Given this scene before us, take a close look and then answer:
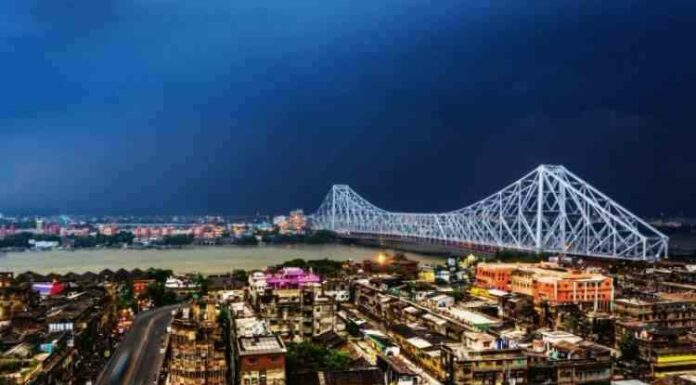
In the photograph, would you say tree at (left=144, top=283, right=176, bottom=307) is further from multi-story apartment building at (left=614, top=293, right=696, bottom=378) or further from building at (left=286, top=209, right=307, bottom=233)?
building at (left=286, top=209, right=307, bottom=233)

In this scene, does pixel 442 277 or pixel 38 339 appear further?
pixel 442 277

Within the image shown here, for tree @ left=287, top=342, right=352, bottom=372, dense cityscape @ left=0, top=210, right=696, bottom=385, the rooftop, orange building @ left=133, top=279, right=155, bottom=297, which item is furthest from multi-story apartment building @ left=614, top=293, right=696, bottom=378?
orange building @ left=133, top=279, right=155, bottom=297

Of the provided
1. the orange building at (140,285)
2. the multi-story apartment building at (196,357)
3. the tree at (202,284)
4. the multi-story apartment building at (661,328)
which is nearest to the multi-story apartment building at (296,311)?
the multi-story apartment building at (196,357)

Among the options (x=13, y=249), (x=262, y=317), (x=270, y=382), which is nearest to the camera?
(x=270, y=382)

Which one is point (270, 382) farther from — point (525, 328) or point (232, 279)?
point (232, 279)

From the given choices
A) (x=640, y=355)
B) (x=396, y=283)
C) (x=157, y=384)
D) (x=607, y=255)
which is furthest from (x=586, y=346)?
(x=607, y=255)

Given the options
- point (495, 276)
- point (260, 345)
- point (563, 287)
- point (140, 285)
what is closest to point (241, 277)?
point (140, 285)

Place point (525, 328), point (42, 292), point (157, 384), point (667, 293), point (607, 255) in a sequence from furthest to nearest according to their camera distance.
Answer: point (607, 255)
point (42, 292)
point (667, 293)
point (525, 328)
point (157, 384)
